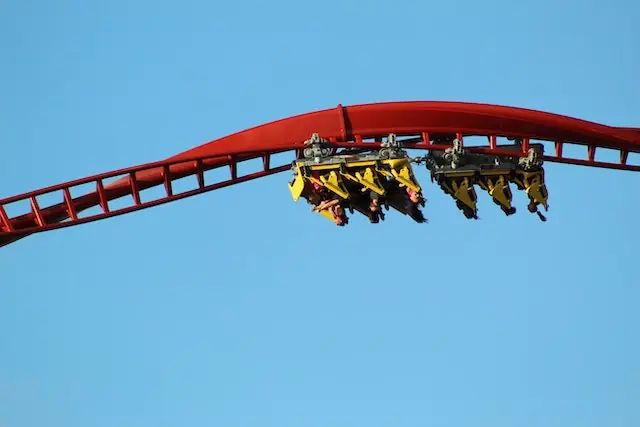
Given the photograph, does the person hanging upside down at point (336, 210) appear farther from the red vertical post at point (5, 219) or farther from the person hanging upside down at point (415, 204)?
the red vertical post at point (5, 219)

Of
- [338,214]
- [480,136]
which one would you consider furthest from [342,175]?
[480,136]

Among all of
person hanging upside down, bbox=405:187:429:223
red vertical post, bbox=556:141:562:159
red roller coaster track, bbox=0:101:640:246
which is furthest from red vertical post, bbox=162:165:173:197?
red vertical post, bbox=556:141:562:159

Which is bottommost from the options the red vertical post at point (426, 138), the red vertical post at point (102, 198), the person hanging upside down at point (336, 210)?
the person hanging upside down at point (336, 210)

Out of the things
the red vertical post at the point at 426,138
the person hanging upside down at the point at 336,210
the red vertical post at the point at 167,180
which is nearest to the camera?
the person hanging upside down at the point at 336,210

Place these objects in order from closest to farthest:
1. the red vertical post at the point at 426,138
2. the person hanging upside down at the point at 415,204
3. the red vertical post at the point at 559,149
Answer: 1. the person hanging upside down at the point at 415,204
2. the red vertical post at the point at 426,138
3. the red vertical post at the point at 559,149

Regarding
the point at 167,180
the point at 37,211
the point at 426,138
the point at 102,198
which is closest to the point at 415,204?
the point at 426,138

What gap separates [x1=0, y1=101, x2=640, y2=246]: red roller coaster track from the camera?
3158 centimetres

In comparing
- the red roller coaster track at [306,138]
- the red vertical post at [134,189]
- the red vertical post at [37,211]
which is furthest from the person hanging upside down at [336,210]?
the red vertical post at [37,211]

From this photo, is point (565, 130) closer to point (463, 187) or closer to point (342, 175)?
point (463, 187)

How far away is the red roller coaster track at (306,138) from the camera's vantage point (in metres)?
31.6

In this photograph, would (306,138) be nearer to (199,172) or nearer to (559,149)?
(199,172)

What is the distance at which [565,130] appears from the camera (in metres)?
32.4

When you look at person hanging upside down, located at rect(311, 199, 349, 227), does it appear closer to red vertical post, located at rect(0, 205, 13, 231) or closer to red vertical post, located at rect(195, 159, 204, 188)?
red vertical post, located at rect(195, 159, 204, 188)

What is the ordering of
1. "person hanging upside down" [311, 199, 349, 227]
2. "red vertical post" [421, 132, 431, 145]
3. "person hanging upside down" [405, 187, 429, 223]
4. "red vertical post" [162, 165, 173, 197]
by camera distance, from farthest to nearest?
"red vertical post" [162, 165, 173, 197]
"red vertical post" [421, 132, 431, 145]
"person hanging upside down" [311, 199, 349, 227]
"person hanging upside down" [405, 187, 429, 223]
